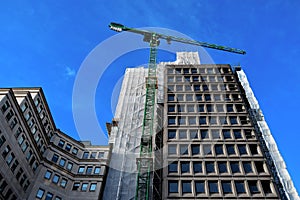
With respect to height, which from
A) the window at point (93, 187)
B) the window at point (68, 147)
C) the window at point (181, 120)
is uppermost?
the window at point (181, 120)

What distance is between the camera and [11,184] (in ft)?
141

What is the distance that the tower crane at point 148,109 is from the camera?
164 feet

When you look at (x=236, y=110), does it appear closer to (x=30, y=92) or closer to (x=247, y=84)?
(x=247, y=84)

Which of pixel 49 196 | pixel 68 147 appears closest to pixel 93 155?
pixel 68 147

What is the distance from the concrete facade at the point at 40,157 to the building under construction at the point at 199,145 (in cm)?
445

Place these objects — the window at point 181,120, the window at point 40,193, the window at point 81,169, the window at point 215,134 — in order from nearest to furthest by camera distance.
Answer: the window at point 40,193, the window at point 215,134, the window at point 81,169, the window at point 181,120

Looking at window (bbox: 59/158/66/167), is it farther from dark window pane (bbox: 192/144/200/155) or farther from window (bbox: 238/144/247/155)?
window (bbox: 238/144/247/155)

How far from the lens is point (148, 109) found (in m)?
66.5

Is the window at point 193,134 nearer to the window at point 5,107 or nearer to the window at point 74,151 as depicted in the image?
the window at point 74,151

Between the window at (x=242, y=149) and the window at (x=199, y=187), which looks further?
the window at (x=242, y=149)

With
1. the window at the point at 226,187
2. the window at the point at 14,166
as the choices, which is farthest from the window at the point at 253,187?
the window at the point at 14,166

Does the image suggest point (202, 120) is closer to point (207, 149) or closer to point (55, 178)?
point (207, 149)

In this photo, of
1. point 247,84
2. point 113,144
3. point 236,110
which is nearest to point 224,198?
point 236,110

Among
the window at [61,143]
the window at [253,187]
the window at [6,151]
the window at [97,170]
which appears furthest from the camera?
the window at [61,143]
